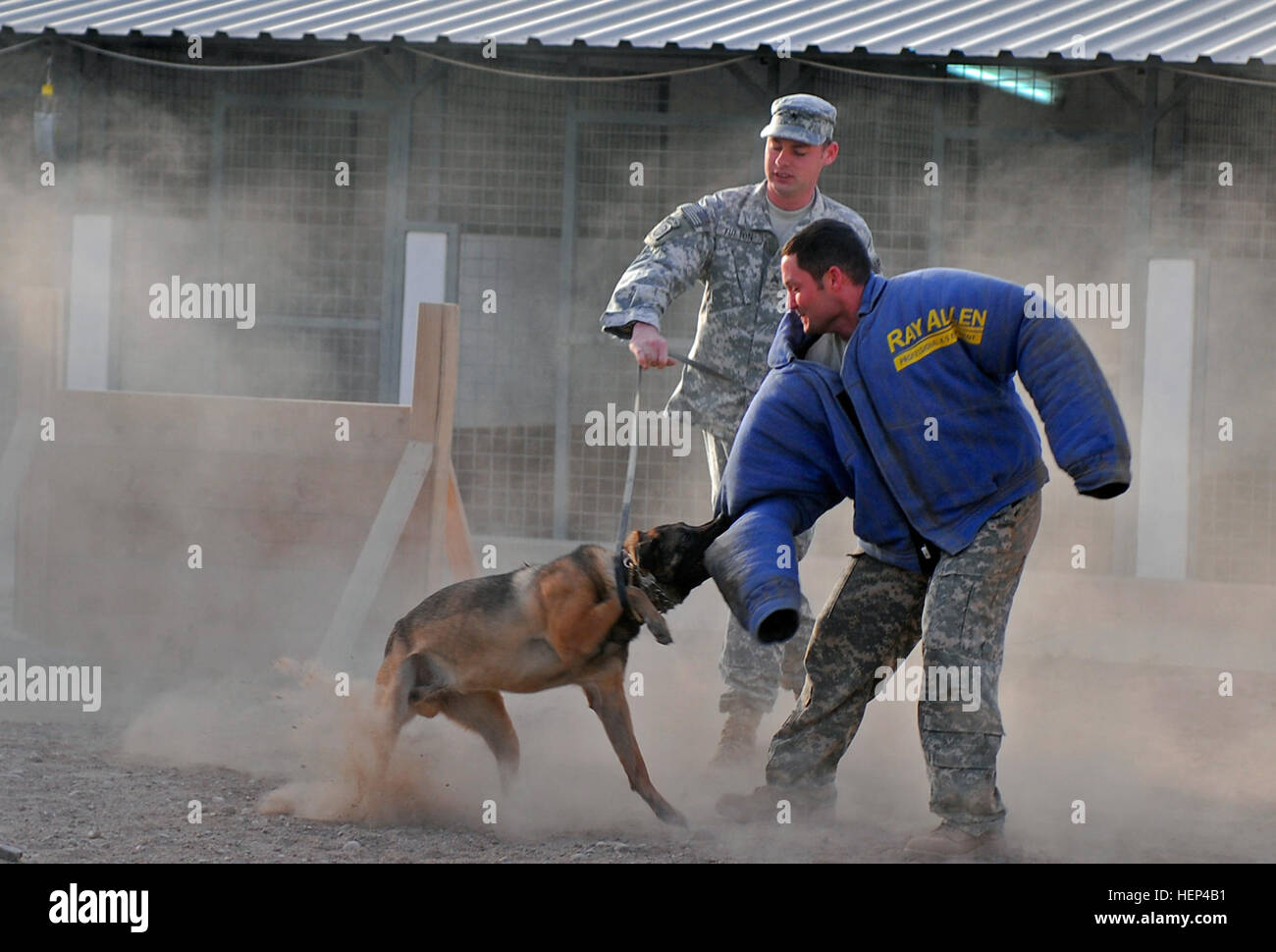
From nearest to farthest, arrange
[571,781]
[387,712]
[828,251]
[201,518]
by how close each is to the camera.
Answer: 1. [828,251]
2. [387,712]
3. [571,781]
4. [201,518]

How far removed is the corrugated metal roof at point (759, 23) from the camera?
815 cm

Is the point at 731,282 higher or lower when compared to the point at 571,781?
higher

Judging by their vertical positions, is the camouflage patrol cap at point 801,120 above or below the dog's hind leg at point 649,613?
above

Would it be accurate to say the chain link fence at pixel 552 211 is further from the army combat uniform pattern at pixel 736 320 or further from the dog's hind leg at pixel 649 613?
the dog's hind leg at pixel 649 613

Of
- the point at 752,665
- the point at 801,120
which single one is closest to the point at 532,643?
the point at 752,665

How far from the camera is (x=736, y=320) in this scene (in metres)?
5.42

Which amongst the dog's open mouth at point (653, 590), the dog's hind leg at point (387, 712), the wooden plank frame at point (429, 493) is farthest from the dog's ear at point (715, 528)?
the wooden plank frame at point (429, 493)

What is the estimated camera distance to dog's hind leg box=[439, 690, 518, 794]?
198 inches

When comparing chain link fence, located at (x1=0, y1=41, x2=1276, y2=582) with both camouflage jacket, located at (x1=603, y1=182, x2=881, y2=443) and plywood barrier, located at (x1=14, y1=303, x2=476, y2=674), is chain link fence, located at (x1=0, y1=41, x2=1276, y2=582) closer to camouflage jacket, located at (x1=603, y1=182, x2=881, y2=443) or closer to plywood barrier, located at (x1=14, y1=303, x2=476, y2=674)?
plywood barrier, located at (x1=14, y1=303, x2=476, y2=674)

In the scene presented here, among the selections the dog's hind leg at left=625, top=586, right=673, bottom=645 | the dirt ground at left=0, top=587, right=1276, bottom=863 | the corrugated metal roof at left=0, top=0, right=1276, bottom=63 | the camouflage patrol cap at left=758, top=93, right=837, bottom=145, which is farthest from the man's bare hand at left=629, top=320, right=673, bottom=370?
the corrugated metal roof at left=0, top=0, right=1276, bottom=63

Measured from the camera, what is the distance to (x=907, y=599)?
4367 millimetres

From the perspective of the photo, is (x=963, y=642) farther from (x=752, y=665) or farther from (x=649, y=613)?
(x=752, y=665)

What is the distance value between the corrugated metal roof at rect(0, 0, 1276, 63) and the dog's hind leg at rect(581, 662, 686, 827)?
478cm

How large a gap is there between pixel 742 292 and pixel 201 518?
137 inches
